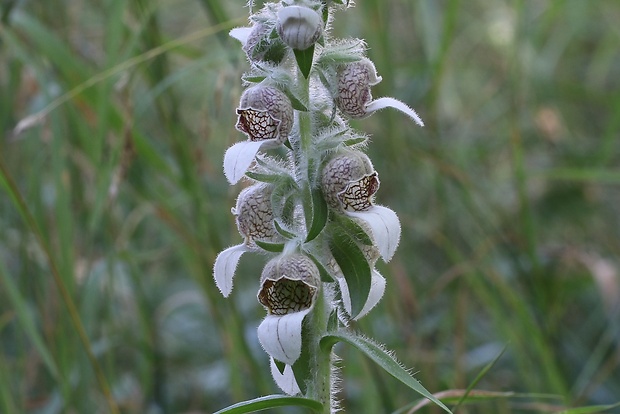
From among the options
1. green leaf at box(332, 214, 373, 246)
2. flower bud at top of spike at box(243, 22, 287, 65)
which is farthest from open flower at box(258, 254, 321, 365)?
flower bud at top of spike at box(243, 22, 287, 65)

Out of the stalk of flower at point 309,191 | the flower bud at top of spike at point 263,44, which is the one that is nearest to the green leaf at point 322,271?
the stalk of flower at point 309,191

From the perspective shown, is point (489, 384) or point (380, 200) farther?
point (380, 200)

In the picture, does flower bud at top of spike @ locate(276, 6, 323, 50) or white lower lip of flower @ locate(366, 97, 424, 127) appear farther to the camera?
white lower lip of flower @ locate(366, 97, 424, 127)

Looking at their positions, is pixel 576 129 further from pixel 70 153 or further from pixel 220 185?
pixel 70 153

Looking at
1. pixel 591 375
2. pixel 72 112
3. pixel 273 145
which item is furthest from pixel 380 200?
pixel 273 145

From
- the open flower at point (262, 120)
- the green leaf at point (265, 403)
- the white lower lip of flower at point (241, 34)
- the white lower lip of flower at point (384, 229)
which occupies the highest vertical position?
the white lower lip of flower at point (241, 34)

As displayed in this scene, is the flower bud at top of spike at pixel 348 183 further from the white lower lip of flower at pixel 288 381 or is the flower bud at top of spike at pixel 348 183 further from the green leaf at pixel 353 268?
the white lower lip of flower at pixel 288 381

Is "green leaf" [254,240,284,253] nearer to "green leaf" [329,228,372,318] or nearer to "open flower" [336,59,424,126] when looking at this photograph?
"green leaf" [329,228,372,318]
